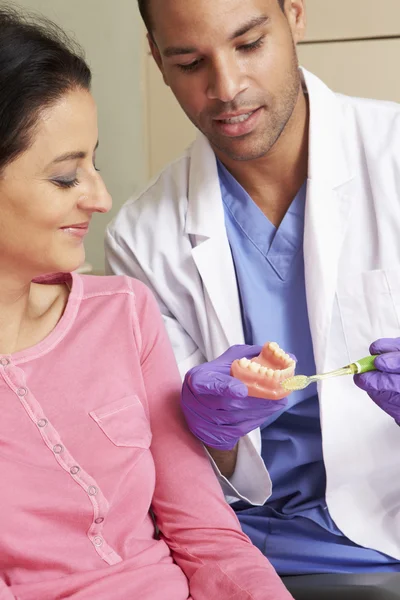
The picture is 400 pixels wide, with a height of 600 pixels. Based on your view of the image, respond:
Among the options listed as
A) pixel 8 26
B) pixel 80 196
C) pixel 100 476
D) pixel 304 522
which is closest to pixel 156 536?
pixel 100 476

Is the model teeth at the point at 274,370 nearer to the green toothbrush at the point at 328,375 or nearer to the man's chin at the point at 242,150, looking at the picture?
the green toothbrush at the point at 328,375

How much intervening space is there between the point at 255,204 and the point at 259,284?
0.56 ft

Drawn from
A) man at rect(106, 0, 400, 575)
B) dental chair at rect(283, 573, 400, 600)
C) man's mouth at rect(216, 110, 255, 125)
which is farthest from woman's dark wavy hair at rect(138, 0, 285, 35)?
dental chair at rect(283, 573, 400, 600)

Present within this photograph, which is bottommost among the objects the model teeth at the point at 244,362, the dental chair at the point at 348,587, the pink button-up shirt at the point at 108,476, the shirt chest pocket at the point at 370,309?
the dental chair at the point at 348,587

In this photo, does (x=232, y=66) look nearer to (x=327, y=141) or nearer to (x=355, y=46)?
(x=327, y=141)

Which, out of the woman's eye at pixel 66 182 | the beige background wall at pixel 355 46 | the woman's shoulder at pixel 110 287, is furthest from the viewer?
the beige background wall at pixel 355 46

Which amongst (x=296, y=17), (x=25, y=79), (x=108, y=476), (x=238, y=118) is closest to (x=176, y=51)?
(x=238, y=118)

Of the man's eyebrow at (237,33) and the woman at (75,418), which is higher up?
the man's eyebrow at (237,33)

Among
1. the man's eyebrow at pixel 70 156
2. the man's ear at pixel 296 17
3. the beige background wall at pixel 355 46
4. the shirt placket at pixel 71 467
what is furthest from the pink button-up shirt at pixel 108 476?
the beige background wall at pixel 355 46

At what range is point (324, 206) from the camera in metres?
1.57

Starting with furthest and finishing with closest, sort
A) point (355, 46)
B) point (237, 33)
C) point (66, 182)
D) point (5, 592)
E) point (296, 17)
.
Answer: point (355, 46) → point (296, 17) → point (237, 33) → point (66, 182) → point (5, 592)

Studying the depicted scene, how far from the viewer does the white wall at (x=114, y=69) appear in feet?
8.01

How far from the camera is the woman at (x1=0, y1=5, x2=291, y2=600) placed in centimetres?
116

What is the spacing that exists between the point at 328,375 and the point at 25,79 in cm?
62
